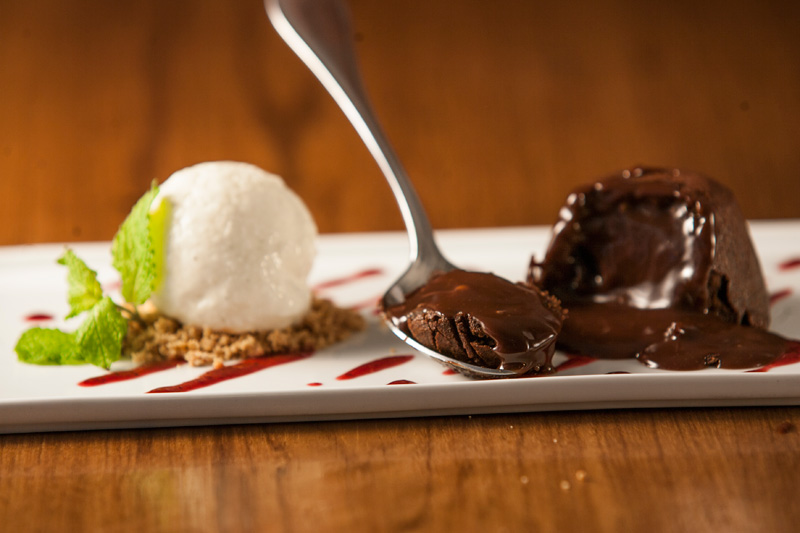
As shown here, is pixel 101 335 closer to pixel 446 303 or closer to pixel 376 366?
pixel 376 366

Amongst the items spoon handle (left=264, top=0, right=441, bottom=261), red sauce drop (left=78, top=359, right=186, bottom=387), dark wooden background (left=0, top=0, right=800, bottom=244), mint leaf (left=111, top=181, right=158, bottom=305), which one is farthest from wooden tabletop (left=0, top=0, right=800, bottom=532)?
red sauce drop (left=78, top=359, right=186, bottom=387)

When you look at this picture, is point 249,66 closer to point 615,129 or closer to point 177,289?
point 615,129

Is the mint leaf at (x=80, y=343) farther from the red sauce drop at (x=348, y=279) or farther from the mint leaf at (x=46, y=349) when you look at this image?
the red sauce drop at (x=348, y=279)

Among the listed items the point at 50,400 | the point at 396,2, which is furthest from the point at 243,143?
the point at 50,400

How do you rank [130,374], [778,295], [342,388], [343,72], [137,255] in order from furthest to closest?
[343,72] < [778,295] < [137,255] < [130,374] < [342,388]

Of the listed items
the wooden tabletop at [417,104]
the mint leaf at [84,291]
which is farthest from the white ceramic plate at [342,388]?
the wooden tabletop at [417,104]

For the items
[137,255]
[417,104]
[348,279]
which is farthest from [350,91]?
[417,104]
